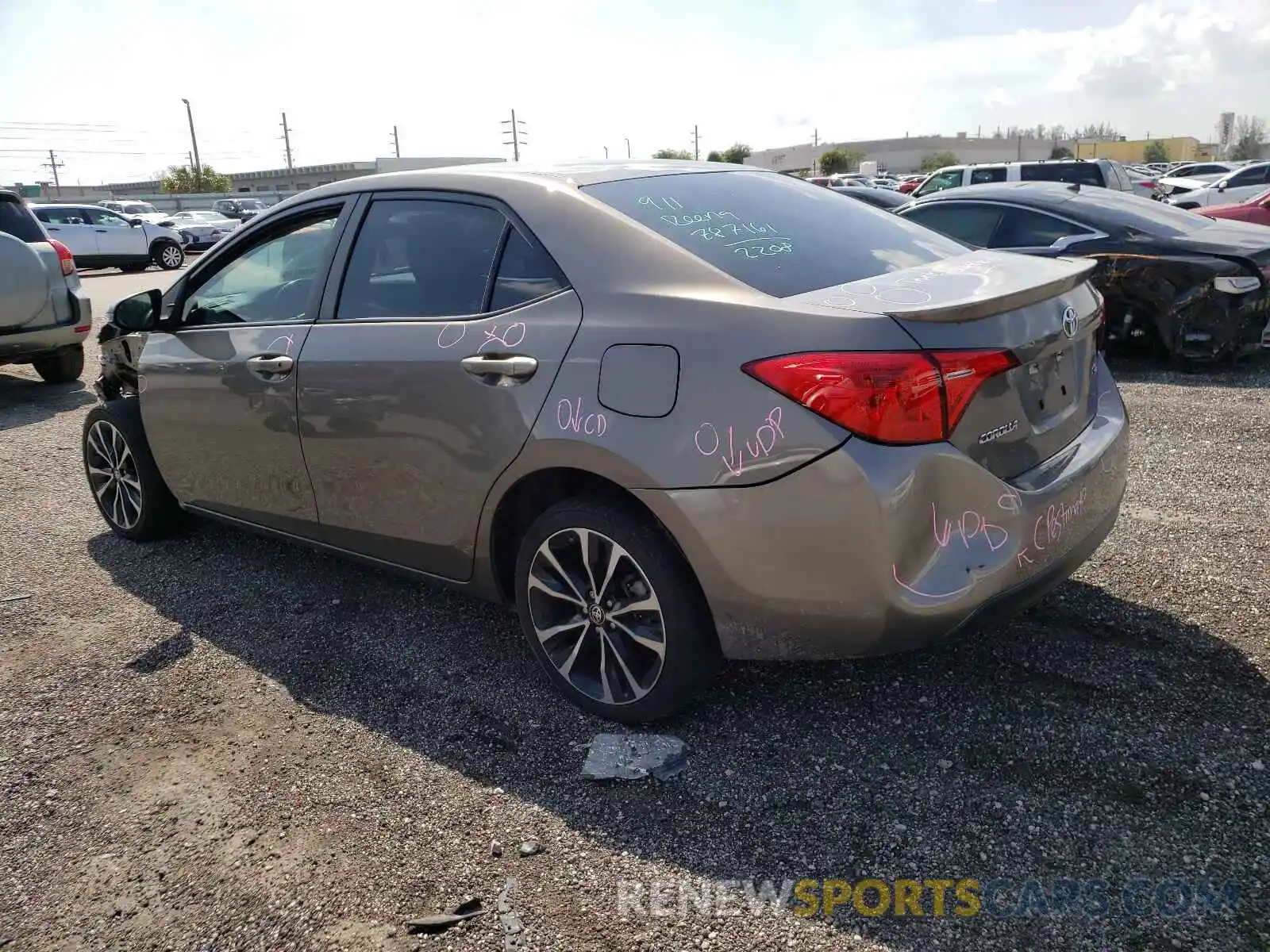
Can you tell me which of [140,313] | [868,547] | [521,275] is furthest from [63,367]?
[868,547]

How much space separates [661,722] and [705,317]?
127cm

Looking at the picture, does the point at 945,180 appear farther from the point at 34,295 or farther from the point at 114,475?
the point at 114,475

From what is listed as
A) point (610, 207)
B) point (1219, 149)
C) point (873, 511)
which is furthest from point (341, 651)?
point (1219, 149)

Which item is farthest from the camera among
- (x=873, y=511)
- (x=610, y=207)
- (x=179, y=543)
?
(x=179, y=543)

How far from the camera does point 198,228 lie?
104 ft

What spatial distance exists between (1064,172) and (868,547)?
42.8 ft

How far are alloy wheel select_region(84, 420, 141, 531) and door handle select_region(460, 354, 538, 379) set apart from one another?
2.60 meters

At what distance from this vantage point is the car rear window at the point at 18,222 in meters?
8.84

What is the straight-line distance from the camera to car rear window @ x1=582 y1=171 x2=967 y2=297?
9.29 ft

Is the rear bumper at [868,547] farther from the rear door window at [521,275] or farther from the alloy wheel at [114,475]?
the alloy wheel at [114,475]

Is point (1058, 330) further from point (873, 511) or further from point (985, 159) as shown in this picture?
point (985, 159)

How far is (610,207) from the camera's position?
3.03 metres

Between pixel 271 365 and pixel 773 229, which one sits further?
pixel 271 365

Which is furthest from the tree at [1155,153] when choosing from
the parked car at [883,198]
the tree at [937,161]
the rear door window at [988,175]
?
the parked car at [883,198]
